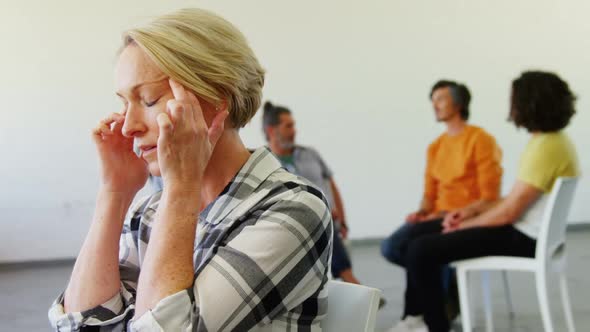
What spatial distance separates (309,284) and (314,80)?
4.72 m

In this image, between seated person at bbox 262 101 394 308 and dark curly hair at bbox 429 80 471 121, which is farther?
seated person at bbox 262 101 394 308

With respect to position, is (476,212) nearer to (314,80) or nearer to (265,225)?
(265,225)

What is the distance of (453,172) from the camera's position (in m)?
3.22

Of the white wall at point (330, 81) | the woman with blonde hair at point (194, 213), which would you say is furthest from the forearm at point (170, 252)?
the white wall at point (330, 81)

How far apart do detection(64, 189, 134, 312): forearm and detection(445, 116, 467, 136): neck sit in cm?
243


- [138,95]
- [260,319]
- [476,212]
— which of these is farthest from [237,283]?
[476,212]

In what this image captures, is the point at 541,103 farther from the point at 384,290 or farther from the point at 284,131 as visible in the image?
the point at 384,290

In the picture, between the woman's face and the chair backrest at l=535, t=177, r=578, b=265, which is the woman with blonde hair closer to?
→ the woman's face

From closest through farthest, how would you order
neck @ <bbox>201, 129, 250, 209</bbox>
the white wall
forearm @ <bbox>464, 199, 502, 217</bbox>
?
1. neck @ <bbox>201, 129, 250, 209</bbox>
2. forearm @ <bbox>464, 199, 502, 217</bbox>
3. the white wall

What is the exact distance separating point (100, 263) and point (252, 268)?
1.10 feet

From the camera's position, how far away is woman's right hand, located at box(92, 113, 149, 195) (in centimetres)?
119

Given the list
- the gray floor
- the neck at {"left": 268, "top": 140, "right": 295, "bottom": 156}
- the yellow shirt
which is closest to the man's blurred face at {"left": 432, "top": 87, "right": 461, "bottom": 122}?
the yellow shirt

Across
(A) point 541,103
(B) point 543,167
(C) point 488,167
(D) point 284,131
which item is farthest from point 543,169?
(D) point 284,131

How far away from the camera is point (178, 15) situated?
Result: 1.08m
